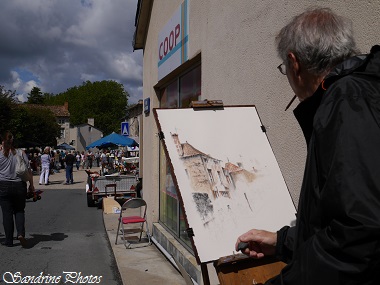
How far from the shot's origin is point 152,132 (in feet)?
25.6

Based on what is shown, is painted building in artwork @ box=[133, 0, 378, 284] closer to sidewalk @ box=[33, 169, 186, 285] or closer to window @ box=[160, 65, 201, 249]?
window @ box=[160, 65, 201, 249]

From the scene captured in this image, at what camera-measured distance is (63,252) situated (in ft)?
23.3

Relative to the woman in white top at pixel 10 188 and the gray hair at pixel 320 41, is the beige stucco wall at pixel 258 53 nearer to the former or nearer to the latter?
the gray hair at pixel 320 41

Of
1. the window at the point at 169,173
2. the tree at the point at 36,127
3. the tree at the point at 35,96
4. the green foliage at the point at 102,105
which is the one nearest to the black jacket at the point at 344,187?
the window at the point at 169,173

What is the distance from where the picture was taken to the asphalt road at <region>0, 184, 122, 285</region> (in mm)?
5754

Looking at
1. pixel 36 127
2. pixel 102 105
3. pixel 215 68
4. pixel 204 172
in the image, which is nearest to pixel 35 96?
pixel 102 105

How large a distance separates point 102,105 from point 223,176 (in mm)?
78587

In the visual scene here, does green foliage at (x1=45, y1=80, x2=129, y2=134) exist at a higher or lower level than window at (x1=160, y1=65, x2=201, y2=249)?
higher

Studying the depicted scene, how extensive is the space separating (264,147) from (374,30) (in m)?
1.01

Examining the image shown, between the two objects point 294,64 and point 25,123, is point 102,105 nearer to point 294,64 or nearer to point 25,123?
point 25,123

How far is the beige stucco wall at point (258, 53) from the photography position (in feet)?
8.18

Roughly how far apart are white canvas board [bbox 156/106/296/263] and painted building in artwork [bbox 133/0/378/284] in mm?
53

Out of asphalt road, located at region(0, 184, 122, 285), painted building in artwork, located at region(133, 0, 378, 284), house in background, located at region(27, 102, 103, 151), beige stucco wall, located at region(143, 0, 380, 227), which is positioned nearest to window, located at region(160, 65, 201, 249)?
painted building in artwork, located at region(133, 0, 378, 284)

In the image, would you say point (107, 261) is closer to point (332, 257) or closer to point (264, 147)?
point (264, 147)
